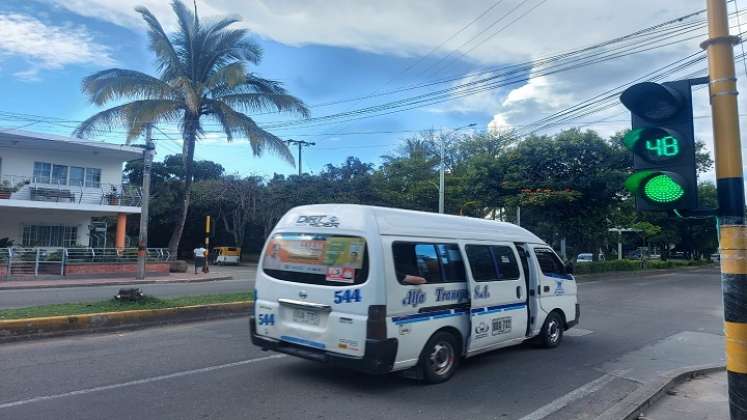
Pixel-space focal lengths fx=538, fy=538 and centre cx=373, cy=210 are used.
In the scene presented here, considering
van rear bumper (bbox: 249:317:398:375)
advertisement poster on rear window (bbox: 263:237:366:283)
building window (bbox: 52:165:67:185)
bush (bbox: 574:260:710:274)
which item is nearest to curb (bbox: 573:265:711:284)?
bush (bbox: 574:260:710:274)

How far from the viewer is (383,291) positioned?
567 cm

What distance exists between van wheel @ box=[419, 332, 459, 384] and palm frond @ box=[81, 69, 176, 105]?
21.0 m

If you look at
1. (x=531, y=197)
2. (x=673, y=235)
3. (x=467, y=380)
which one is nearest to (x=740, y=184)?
(x=467, y=380)

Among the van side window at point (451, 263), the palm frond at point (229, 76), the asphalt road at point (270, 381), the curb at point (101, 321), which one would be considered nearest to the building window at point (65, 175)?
the palm frond at point (229, 76)

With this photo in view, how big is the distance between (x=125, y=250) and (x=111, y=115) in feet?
19.6

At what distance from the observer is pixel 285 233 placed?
6699 mm

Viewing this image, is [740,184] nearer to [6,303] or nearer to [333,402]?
[333,402]

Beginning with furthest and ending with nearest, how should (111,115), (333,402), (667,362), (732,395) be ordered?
1. (111,115)
2. (667,362)
3. (333,402)
4. (732,395)

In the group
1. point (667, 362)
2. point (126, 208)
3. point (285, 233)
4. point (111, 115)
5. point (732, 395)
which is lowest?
point (667, 362)

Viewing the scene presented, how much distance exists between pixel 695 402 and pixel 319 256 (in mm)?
4551

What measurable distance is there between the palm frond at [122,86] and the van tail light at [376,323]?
21077mm

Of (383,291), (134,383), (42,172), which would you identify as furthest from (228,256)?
(383,291)

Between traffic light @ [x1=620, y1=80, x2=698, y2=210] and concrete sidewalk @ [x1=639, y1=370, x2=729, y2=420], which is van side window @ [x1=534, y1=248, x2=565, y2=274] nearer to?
concrete sidewalk @ [x1=639, y1=370, x2=729, y2=420]

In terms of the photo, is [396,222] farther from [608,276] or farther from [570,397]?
[608,276]
